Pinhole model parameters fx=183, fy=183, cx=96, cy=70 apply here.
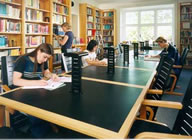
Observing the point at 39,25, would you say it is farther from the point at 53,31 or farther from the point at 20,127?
the point at 20,127

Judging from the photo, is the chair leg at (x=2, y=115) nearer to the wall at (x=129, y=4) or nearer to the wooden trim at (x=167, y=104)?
the wooden trim at (x=167, y=104)

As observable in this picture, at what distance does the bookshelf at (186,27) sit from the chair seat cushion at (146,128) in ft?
20.6

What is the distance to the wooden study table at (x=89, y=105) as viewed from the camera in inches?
37.4

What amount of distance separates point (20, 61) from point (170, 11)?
23.8ft

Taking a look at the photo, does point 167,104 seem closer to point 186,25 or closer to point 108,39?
point 186,25

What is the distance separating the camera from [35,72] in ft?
6.72

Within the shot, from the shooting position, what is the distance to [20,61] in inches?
72.5

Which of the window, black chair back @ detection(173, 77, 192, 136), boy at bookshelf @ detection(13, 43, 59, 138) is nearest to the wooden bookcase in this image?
boy at bookshelf @ detection(13, 43, 59, 138)

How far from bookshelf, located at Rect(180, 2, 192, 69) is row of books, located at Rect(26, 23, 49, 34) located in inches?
199

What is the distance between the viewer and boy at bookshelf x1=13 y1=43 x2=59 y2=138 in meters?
1.73

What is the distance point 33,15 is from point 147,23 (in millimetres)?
5185

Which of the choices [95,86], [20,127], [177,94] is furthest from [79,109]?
[177,94]

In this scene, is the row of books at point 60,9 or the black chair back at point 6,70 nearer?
the black chair back at point 6,70

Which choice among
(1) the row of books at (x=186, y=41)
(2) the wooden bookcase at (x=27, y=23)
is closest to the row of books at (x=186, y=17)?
(1) the row of books at (x=186, y=41)
